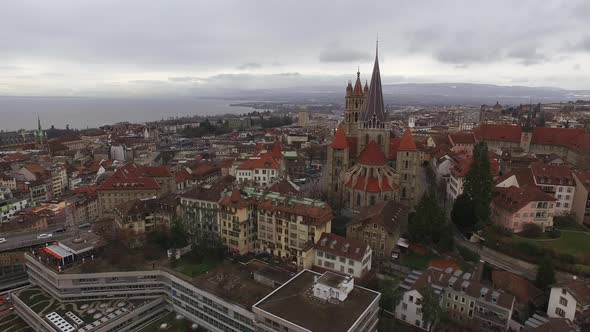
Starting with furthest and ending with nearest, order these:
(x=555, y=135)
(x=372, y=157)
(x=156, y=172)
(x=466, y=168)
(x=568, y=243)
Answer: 1. (x=555, y=135)
2. (x=156, y=172)
3. (x=466, y=168)
4. (x=372, y=157)
5. (x=568, y=243)

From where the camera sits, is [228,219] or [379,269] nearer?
[379,269]

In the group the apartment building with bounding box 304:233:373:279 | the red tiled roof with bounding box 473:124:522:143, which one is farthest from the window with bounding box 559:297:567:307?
the red tiled roof with bounding box 473:124:522:143

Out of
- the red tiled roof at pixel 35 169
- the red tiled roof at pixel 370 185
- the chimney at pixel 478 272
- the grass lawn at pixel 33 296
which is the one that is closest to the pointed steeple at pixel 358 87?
the red tiled roof at pixel 370 185

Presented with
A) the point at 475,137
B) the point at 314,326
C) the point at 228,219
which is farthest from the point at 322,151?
the point at 314,326

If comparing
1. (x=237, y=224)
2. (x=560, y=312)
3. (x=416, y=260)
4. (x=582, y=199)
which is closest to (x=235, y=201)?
(x=237, y=224)

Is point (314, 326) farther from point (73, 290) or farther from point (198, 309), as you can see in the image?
point (73, 290)

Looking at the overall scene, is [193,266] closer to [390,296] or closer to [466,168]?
[390,296]
